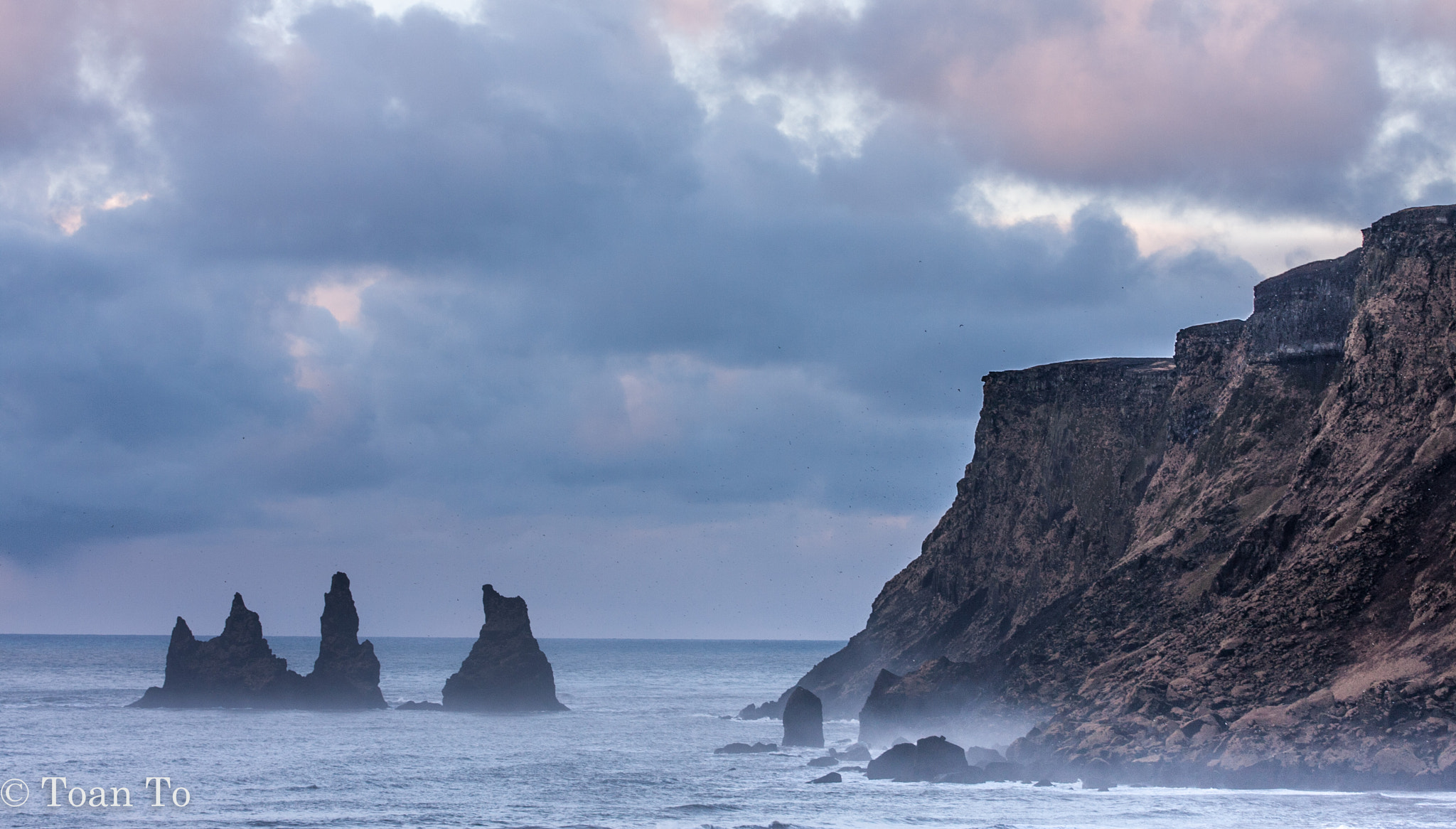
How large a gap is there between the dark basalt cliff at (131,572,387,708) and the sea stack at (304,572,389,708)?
66 millimetres

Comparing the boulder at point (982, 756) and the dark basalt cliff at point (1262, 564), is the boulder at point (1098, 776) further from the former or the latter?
the boulder at point (982, 756)

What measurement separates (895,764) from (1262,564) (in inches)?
812

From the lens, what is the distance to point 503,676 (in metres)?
123

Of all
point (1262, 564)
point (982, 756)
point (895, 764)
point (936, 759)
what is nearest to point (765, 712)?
point (982, 756)

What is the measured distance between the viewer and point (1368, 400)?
61.8 metres

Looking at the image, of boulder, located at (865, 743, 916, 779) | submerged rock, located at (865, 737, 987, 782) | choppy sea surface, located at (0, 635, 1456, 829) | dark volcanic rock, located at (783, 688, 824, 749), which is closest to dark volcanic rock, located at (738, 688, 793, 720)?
choppy sea surface, located at (0, 635, 1456, 829)

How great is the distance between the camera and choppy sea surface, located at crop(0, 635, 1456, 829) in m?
53.0

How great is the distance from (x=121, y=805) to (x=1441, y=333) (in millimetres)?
63253

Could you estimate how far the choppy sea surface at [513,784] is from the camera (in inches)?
2088

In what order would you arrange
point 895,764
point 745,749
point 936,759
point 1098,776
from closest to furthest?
point 1098,776 < point 936,759 < point 895,764 < point 745,749

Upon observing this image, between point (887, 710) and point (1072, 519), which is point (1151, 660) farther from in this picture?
point (1072, 519)

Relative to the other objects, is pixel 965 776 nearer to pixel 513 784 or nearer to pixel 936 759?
pixel 936 759

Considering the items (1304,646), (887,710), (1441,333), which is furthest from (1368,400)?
(887,710)

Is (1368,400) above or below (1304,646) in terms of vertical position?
above
